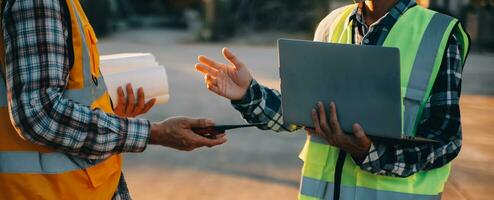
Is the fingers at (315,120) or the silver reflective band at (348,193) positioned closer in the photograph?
the fingers at (315,120)

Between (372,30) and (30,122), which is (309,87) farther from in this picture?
(30,122)

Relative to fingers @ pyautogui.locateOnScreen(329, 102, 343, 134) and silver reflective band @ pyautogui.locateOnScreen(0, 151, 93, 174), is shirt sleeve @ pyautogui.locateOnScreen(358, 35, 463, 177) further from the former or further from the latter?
silver reflective band @ pyautogui.locateOnScreen(0, 151, 93, 174)

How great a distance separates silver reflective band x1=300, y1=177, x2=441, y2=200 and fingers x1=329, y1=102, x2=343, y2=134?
0.27 metres

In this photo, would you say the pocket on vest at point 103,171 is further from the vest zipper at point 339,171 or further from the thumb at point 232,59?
the vest zipper at point 339,171

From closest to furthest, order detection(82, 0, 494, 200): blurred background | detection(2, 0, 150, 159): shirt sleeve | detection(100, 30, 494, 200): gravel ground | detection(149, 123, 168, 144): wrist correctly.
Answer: detection(2, 0, 150, 159): shirt sleeve < detection(149, 123, 168, 144): wrist < detection(100, 30, 494, 200): gravel ground < detection(82, 0, 494, 200): blurred background

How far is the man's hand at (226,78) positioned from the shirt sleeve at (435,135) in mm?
453

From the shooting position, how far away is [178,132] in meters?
1.74

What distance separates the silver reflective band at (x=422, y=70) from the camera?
1.77 m

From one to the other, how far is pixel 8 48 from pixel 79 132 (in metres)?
0.25

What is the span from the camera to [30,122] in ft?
5.06

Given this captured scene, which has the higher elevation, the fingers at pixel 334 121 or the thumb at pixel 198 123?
the fingers at pixel 334 121

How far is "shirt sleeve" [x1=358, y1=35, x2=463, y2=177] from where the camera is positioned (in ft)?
5.80

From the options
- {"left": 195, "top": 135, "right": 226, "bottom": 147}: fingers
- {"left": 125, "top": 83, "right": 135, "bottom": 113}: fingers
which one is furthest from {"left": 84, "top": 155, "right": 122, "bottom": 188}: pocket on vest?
{"left": 125, "top": 83, "right": 135, "bottom": 113}: fingers

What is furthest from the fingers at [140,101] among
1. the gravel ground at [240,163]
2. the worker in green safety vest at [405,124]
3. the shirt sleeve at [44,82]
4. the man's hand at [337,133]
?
the gravel ground at [240,163]
